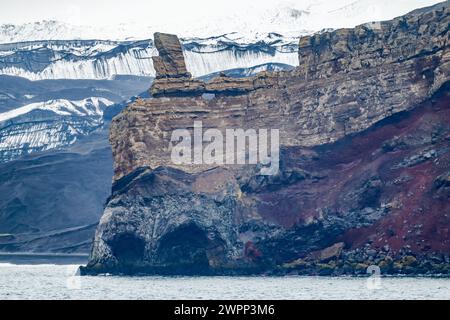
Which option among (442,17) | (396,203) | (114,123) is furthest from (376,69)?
(114,123)

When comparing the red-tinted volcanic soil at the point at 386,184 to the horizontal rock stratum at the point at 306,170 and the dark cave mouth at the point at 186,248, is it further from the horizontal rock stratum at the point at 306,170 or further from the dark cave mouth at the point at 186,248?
the dark cave mouth at the point at 186,248

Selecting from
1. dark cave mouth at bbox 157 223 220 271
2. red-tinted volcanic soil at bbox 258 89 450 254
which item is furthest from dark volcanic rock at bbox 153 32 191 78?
dark cave mouth at bbox 157 223 220 271

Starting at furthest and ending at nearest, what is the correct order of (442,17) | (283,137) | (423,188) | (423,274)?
1. (283,137)
2. (442,17)
3. (423,188)
4. (423,274)

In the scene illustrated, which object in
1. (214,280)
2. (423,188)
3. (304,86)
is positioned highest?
(304,86)

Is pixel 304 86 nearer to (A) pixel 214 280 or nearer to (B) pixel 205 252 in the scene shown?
(B) pixel 205 252

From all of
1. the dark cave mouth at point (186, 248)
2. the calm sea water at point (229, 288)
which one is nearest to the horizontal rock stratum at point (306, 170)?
the dark cave mouth at point (186, 248)

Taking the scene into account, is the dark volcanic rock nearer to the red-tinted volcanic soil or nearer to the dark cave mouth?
the red-tinted volcanic soil

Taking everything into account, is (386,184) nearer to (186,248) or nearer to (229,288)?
(186,248)
